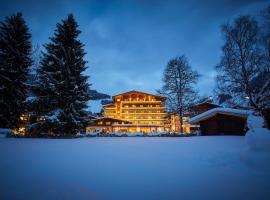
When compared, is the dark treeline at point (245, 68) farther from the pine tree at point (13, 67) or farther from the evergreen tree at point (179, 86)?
the pine tree at point (13, 67)

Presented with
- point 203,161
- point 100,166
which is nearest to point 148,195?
point 100,166

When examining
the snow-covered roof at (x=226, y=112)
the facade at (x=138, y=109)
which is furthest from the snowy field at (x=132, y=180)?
the facade at (x=138, y=109)

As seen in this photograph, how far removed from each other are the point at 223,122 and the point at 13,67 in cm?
2341

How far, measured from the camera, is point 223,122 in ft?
61.1

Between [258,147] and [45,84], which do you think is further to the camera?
[45,84]

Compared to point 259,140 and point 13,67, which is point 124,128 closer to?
point 13,67

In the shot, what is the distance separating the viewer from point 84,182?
3.23m

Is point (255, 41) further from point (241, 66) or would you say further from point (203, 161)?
point (203, 161)

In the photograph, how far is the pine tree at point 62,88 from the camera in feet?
52.9

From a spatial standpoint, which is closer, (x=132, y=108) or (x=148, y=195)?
(x=148, y=195)

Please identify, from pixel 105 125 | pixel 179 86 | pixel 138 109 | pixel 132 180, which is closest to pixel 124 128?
pixel 105 125

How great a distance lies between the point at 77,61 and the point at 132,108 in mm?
53168

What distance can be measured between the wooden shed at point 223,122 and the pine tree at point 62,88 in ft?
43.7

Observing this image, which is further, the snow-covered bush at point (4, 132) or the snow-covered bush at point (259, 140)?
the snow-covered bush at point (4, 132)
